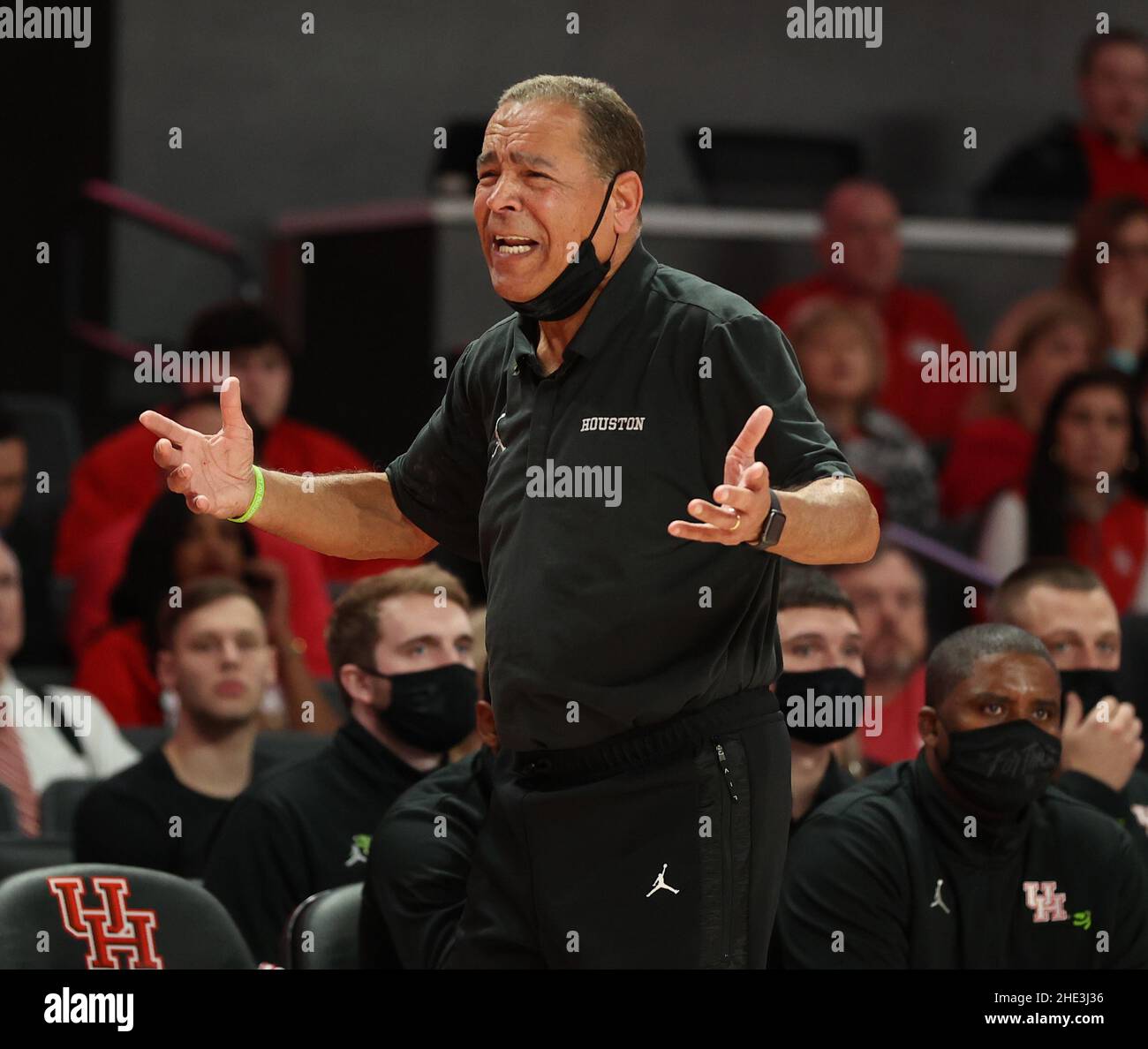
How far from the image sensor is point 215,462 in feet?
7.86

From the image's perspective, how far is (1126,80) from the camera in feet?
21.3

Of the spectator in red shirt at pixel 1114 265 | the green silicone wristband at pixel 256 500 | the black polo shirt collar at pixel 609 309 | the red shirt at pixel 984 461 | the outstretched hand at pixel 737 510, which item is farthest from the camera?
the spectator in red shirt at pixel 1114 265

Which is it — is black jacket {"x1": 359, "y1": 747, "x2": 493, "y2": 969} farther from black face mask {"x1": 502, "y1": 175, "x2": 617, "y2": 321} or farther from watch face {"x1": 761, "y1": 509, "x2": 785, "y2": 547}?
watch face {"x1": 761, "y1": 509, "x2": 785, "y2": 547}

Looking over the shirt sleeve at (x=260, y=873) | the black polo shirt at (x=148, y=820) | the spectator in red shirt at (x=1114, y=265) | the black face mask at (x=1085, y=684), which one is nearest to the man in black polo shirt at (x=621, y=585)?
the shirt sleeve at (x=260, y=873)

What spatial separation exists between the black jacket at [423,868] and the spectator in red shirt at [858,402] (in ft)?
8.37

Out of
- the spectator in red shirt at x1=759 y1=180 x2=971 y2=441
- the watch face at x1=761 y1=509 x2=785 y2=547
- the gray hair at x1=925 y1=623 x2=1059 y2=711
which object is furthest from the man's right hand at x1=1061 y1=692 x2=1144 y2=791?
the spectator in red shirt at x1=759 y1=180 x2=971 y2=441

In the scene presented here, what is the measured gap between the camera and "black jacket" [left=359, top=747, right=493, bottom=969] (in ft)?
9.53

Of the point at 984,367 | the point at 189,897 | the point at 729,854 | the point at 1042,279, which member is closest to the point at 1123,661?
the point at 984,367

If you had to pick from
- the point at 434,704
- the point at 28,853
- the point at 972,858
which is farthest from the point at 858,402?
the point at 28,853

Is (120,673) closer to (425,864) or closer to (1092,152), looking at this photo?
(425,864)

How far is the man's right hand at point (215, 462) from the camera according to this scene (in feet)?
7.77

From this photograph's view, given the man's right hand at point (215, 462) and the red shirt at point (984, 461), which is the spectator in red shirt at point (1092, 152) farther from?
the man's right hand at point (215, 462)
